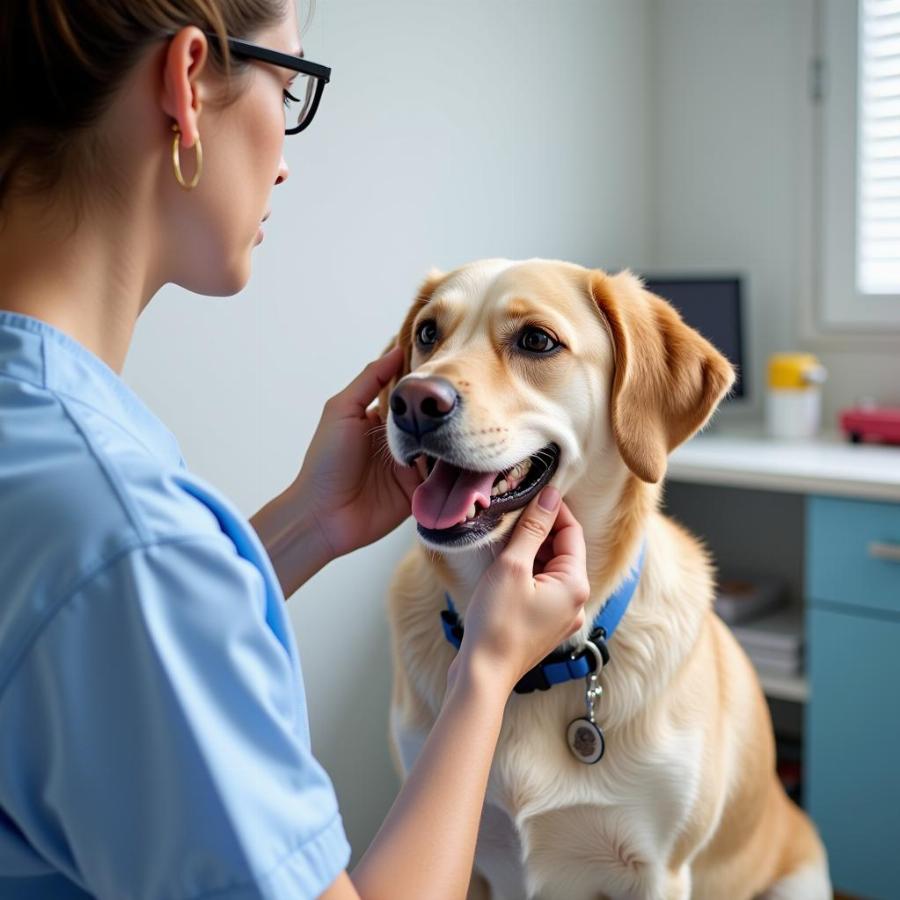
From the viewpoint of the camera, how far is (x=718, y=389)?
118 cm

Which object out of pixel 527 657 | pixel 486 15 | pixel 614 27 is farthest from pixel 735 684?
pixel 614 27

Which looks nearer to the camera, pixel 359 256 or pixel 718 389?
pixel 718 389

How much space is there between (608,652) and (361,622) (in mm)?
908

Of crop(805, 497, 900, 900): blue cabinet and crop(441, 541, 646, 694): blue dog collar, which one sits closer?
crop(441, 541, 646, 694): blue dog collar

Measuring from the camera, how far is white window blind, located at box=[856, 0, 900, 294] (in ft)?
7.72

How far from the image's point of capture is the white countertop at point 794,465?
6.38 ft

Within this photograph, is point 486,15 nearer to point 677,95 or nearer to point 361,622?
point 677,95

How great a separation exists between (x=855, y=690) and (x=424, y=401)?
4.61 feet

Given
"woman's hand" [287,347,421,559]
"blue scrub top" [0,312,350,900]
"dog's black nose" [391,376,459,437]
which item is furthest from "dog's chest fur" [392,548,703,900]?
"blue scrub top" [0,312,350,900]

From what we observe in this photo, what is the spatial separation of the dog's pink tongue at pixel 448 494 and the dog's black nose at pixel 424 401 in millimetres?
82

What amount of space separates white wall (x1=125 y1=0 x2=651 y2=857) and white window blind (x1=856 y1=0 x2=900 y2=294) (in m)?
0.66

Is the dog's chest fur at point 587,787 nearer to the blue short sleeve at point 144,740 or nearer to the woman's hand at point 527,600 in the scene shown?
the woman's hand at point 527,600

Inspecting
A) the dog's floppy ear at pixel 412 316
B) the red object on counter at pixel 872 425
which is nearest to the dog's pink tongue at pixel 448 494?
the dog's floppy ear at pixel 412 316

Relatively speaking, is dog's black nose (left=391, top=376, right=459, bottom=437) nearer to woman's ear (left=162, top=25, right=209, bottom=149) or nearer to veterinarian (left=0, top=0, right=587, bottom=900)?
veterinarian (left=0, top=0, right=587, bottom=900)
